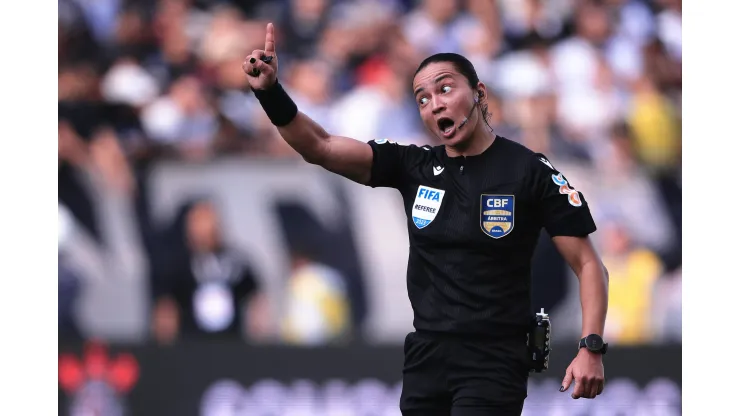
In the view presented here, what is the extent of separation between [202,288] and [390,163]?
14.0 ft

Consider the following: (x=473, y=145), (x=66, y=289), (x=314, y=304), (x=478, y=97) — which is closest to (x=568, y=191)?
(x=473, y=145)

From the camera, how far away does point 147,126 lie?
8.40 meters

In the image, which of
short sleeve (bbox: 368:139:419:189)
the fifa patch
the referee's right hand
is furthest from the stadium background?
the referee's right hand

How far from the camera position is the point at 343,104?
27.9 feet

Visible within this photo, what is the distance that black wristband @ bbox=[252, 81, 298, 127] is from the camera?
13.3 feet

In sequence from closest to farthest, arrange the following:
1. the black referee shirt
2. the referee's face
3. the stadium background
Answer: the black referee shirt
the referee's face
the stadium background

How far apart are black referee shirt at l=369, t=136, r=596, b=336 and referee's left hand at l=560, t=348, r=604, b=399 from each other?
28 centimetres

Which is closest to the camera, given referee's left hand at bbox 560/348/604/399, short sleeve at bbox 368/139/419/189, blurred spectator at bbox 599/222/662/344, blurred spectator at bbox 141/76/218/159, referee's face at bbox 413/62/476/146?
referee's left hand at bbox 560/348/604/399

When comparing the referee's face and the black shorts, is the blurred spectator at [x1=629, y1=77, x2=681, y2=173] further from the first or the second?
the black shorts

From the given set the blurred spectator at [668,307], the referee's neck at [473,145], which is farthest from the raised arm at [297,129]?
the blurred spectator at [668,307]

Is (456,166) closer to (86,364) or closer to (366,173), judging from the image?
(366,173)

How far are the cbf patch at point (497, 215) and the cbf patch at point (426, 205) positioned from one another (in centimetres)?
19

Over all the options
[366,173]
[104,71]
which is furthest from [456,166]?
[104,71]

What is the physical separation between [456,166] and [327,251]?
13.9ft
